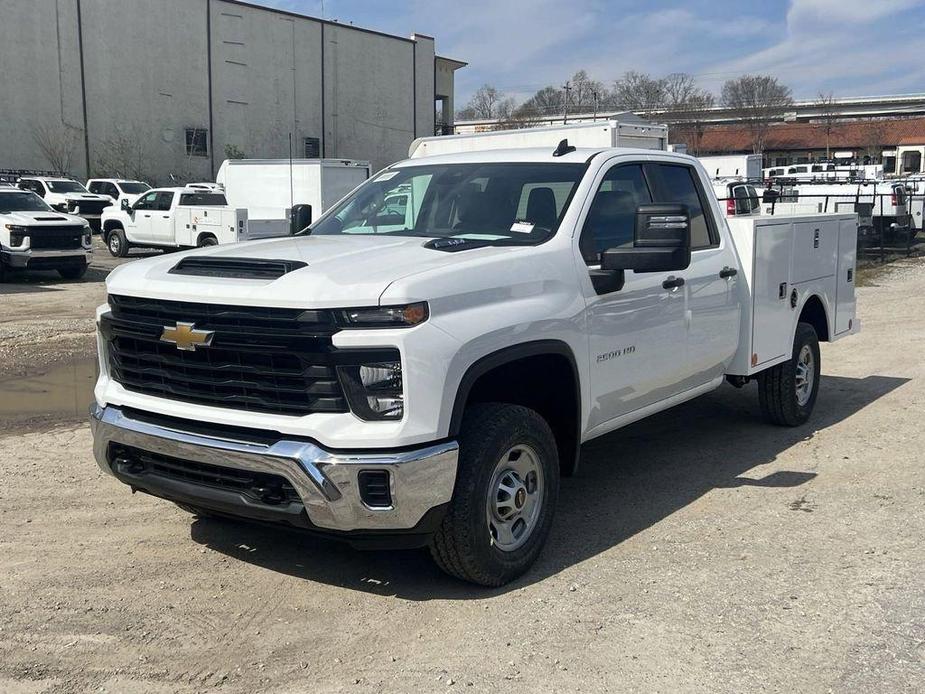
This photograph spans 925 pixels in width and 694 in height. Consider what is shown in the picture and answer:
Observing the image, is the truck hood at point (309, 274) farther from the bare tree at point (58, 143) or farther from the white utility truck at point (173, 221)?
the bare tree at point (58, 143)

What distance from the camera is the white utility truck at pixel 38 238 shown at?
17.5 metres

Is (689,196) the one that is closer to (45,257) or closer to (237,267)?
(237,267)

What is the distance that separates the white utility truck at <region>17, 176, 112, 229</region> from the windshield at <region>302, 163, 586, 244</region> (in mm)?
24669

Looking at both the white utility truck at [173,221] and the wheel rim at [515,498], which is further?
the white utility truck at [173,221]

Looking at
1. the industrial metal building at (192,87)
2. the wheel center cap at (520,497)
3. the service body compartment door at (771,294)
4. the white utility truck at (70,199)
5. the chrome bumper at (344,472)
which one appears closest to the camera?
the chrome bumper at (344,472)

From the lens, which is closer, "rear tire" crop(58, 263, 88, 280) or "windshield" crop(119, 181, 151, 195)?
"rear tire" crop(58, 263, 88, 280)

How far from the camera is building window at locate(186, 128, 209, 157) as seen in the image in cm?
4512

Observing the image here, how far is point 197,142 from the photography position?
45.5m

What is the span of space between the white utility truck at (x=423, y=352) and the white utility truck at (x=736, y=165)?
1250 inches

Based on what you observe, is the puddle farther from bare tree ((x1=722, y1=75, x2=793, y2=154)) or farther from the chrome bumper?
bare tree ((x1=722, y1=75, x2=793, y2=154))

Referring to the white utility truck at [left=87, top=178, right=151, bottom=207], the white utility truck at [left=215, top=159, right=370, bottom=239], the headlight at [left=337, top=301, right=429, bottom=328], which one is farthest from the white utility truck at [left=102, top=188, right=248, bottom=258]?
the headlight at [left=337, top=301, right=429, bottom=328]

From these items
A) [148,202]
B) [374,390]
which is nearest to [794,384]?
[374,390]

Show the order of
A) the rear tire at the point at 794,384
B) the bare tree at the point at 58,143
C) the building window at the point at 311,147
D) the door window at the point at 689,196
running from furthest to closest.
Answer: the building window at the point at 311,147 < the bare tree at the point at 58,143 < the rear tire at the point at 794,384 < the door window at the point at 689,196

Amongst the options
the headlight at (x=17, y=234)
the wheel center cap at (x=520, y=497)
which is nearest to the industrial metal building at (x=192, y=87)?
the headlight at (x=17, y=234)
